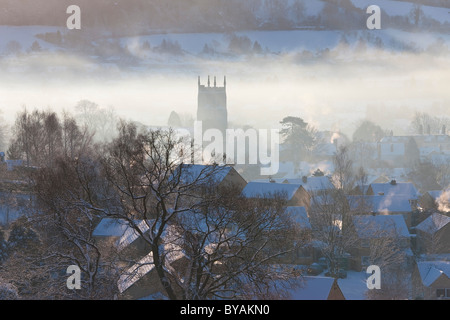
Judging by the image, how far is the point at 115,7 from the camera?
173 ft

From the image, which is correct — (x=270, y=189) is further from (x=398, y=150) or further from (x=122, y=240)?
(x=398, y=150)

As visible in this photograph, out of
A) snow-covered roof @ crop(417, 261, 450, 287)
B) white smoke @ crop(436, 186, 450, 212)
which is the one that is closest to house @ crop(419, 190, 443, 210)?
white smoke @ crop(436, 186, 450, 212)

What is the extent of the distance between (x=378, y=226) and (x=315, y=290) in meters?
16.8

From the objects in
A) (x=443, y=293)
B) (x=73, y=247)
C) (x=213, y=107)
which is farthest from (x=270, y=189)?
(x=213, y=107)

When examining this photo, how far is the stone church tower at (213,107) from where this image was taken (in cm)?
8450

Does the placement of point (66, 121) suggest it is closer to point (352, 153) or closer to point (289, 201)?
point (289, 201)

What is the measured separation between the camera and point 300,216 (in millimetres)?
36375

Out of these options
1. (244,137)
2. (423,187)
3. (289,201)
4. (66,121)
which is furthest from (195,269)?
(244,137)

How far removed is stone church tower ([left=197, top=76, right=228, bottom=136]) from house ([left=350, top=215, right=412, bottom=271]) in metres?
48.8

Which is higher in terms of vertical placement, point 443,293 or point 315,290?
point 315,290

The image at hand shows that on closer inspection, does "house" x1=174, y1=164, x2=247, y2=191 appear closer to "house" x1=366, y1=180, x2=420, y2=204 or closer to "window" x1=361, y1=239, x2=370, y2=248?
"window" x1=361, y1=239, x2=370, y2=248

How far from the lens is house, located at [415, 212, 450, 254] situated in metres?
35.8
